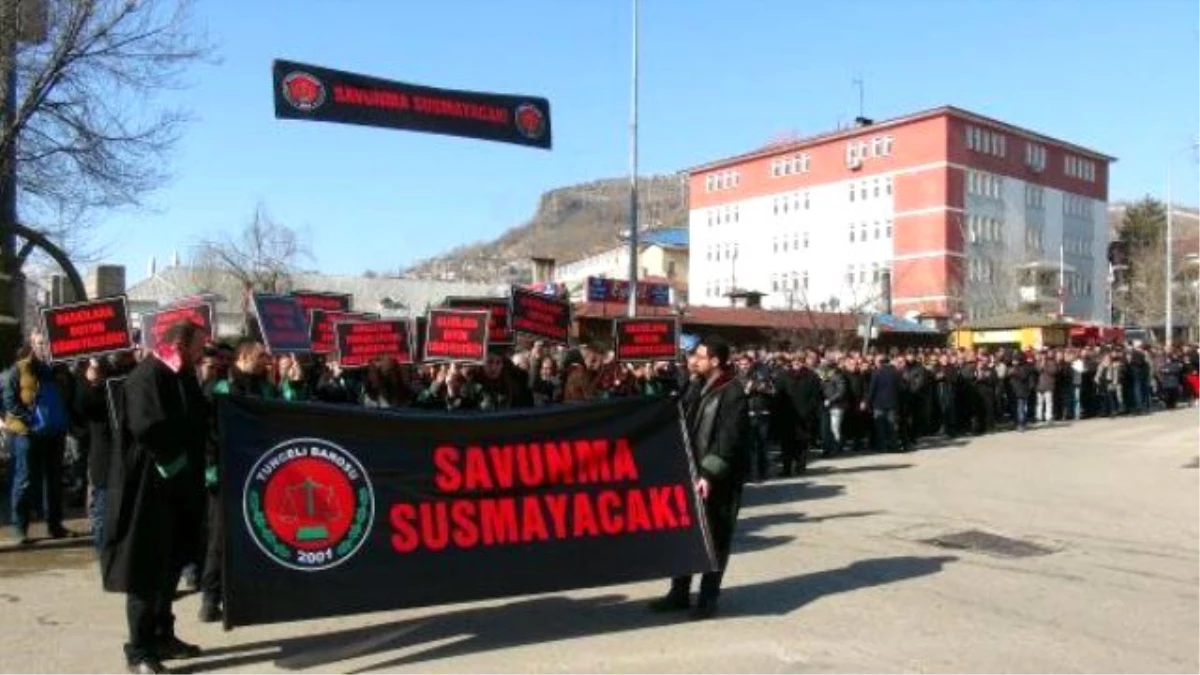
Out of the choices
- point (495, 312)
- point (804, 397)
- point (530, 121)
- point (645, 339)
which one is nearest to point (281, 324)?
point (495, 312)

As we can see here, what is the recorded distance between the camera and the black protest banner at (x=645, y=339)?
14414 millimetres

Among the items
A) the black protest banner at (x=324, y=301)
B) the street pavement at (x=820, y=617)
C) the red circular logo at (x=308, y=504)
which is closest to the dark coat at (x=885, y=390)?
the street pavement at (x=820, y=617)

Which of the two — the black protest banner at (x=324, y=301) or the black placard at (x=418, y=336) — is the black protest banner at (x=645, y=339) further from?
the black protest banner at (x=324, y=301)

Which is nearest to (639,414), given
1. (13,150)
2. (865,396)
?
(13,150)

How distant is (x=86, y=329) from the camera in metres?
10.3

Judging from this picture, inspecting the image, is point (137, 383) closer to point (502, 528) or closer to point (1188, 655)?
point (502, 528)

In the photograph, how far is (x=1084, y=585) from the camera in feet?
29.4

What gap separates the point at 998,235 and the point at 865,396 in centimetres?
7536

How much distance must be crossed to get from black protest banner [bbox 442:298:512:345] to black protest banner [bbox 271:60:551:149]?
2339mm

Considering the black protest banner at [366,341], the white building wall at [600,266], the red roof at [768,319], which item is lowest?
the black protest banner at [366,341]

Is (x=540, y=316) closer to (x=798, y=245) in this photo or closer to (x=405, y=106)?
(x=405, y=106)

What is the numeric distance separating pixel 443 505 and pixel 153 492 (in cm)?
164

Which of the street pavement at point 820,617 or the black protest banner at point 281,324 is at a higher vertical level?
the black protest banner at point 281,324

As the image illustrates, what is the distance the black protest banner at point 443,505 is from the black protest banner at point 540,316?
21.6 ft
